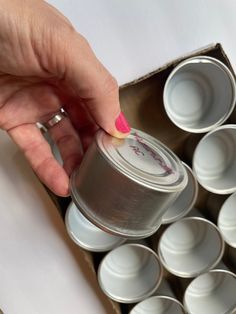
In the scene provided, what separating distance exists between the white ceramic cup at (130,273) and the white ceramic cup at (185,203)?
0.07 metres

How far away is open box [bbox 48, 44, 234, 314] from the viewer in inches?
28.1

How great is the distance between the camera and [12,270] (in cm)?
83

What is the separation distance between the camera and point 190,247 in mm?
873

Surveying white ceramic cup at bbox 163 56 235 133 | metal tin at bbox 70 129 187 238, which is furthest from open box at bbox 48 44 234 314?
metal tin at bbox 70 129 187 238

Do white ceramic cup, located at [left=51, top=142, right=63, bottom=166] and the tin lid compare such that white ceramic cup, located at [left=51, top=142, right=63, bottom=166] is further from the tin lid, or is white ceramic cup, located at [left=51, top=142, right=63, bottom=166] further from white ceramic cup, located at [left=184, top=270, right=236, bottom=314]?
white ceramic cup, located at [left=184, top=270, right=236, bottom=314]

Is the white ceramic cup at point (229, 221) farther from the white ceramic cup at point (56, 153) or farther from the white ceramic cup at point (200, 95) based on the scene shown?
the white ceramic cup at point (56, 153)

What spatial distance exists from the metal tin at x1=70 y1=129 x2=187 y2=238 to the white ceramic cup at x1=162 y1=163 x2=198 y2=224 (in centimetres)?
11

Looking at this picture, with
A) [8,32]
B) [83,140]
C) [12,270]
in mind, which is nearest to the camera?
[8,32]

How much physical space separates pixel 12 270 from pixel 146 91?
0.36 metres

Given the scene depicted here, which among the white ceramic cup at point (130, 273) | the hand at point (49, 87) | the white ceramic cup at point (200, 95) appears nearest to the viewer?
the hand at point (49, 87)

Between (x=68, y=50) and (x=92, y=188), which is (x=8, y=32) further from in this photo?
(x=92, y=188)

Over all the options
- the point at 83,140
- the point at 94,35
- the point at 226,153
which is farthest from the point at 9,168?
the point at 226,153

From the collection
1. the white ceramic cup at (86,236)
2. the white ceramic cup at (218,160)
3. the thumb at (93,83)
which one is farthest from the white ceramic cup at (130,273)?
the thumb at (93,83)

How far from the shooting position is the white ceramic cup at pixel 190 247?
0.81 m
